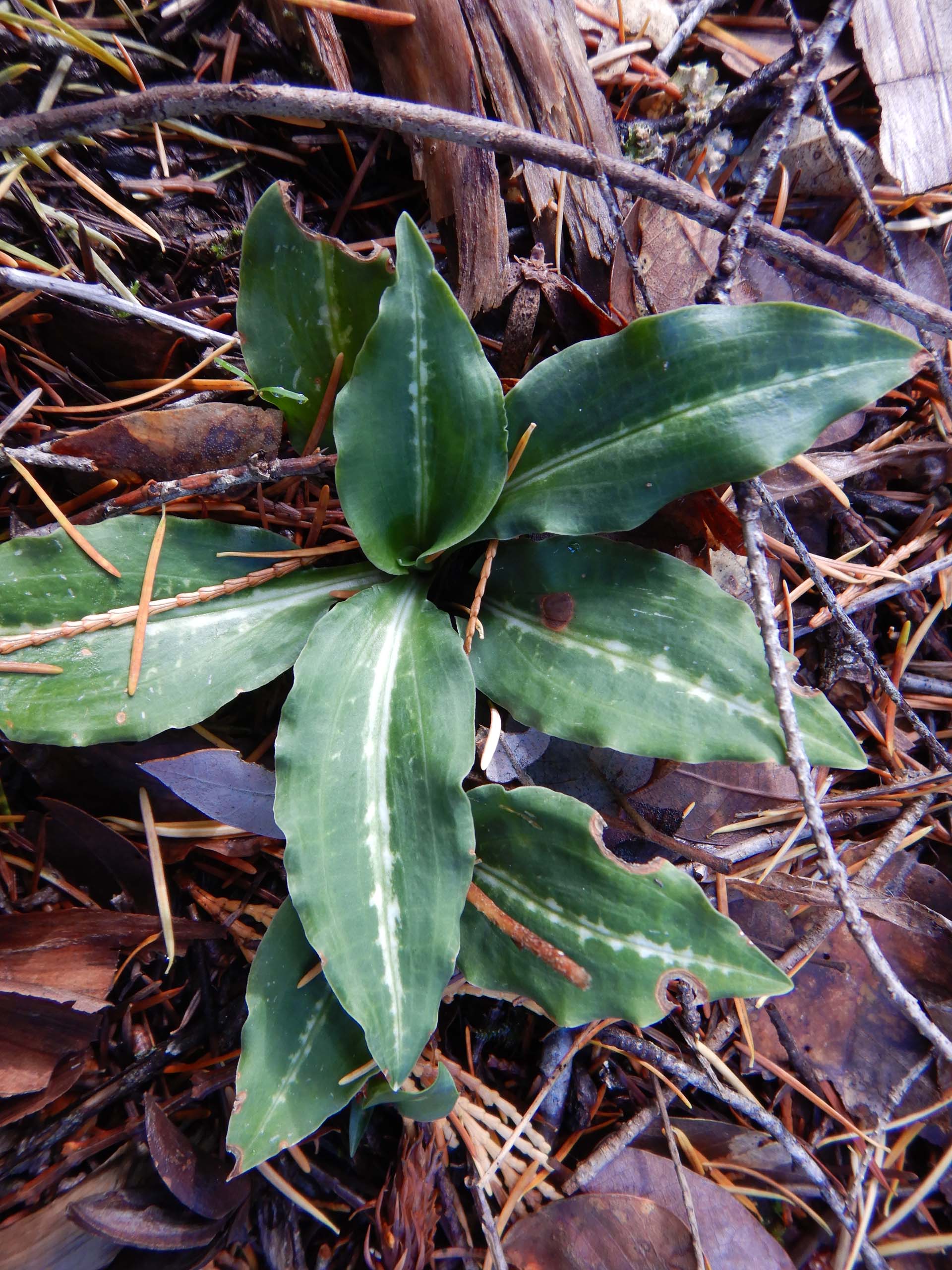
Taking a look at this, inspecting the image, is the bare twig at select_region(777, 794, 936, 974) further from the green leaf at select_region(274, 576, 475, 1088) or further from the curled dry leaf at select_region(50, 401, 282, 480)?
the curled dry leaf at select_region(50, 401, 282, 480)

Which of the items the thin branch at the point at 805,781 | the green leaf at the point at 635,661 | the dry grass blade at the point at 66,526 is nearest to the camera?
the thin branch at the point at 805,781

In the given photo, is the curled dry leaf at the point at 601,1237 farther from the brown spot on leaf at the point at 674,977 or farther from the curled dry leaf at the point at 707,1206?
the brown spot on leaf at the point at 674,977

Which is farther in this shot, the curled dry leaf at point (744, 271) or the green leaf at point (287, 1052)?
the curled dry leaf at point (744, 271)

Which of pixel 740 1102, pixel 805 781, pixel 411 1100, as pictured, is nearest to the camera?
pixel 805 781

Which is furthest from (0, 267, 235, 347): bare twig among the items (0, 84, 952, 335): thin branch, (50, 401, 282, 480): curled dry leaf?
(0, 84, 952, 335): thin branch

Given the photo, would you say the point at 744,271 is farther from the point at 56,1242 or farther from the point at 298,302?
the point at 56,1242

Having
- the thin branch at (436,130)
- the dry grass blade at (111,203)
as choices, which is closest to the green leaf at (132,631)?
the dry grass blade at (111,203)

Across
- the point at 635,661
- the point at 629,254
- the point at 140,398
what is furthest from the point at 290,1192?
the point at 629,254
